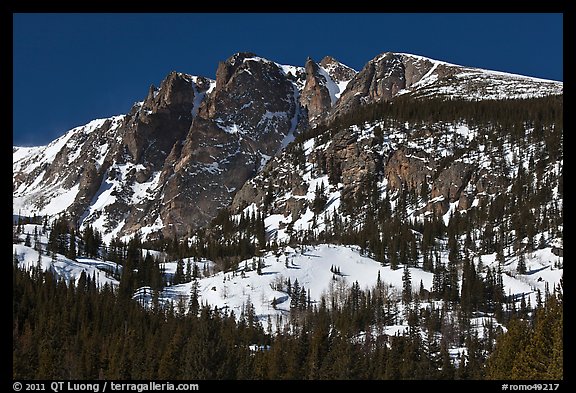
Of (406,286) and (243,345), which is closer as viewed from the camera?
(243,345)

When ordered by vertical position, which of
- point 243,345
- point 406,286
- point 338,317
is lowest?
point 243,345

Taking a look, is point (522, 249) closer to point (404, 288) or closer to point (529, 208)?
point (529, 208)

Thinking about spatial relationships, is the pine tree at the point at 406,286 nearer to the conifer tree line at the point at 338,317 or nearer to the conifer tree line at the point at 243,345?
the conifer tree line at the point at 338,317

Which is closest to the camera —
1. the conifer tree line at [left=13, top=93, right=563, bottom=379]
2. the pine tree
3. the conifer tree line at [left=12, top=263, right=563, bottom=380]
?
the conifer tree line at [left=12, top=263, right=563, bottom=380]

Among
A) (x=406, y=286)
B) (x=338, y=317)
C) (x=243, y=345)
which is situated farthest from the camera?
(x=406, y=286)

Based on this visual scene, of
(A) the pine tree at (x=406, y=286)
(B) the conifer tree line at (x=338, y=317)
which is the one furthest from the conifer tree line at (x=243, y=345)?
(A) the pine tree at (x=406, y=286)

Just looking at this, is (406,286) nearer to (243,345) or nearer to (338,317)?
(338,317)

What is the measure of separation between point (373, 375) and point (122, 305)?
64.8m

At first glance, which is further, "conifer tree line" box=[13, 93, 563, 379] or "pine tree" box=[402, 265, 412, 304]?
"pine tree" box=[402, 265, 412, 304]

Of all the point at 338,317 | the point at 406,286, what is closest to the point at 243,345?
the point at 338,317

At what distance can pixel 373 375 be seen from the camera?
76.2 metres

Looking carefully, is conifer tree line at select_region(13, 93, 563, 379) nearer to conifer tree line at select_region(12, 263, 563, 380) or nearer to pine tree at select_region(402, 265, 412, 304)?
conifer tree line at select_region(12, 263, 563, 380)

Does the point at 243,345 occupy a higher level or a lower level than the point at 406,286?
lower

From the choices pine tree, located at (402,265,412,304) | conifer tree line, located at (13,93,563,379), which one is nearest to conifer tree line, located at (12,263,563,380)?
conifer tree line, located at (13,93,563,379)
